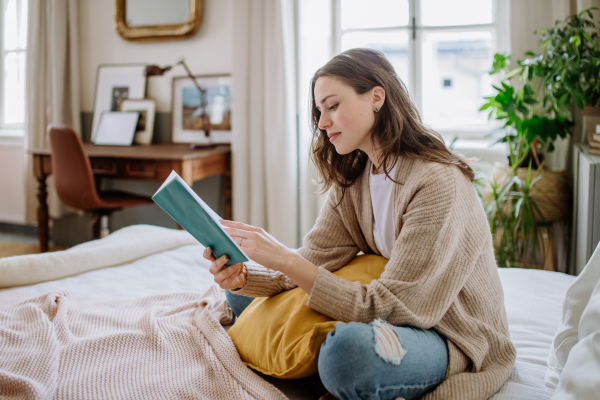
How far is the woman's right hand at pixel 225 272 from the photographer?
105 centimetres

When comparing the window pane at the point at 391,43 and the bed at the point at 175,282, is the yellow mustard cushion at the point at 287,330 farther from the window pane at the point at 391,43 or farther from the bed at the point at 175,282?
the window pane at the point at 391,43

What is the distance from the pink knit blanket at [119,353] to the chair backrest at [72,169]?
1494 mm

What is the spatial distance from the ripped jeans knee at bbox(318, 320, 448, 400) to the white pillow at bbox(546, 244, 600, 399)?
0.23 metres

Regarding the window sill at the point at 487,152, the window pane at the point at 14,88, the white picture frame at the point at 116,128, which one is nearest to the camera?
the window sill at the point at 487,152

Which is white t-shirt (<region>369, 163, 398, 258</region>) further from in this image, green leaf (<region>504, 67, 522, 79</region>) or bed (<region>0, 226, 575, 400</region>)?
green leaf (<region>504, 67, 522, 79</region>)

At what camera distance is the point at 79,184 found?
8.85 ft

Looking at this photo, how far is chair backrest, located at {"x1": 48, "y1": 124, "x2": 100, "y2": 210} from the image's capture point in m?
2.65

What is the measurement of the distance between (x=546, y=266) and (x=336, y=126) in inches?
68.8

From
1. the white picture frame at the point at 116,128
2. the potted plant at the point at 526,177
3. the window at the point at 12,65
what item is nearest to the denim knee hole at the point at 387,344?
the potted plant at the point at 526,177

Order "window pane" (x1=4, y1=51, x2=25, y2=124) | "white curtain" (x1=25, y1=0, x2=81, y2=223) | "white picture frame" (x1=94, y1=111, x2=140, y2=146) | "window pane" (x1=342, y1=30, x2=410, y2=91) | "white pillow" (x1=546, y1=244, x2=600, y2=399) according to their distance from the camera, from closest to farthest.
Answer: "white pillow" (x1=546, y1=244, x2=600, y2=399), "window pane" (x1=342, y1=30, x2=410, y2=91), "white picture frame" (x1=94, y1=111, x2=140, y2=146), "white curtain" (x1=25, y1=0, x2=81, y2=223), "window pane" (x1=4, y1=51, x2=25, y2=124)

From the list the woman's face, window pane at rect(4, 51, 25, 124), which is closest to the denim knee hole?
the woman's face

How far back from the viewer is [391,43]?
2945mm

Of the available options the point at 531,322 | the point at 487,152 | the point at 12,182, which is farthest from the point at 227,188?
the point at 531,322

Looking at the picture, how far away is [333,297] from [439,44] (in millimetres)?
2315
